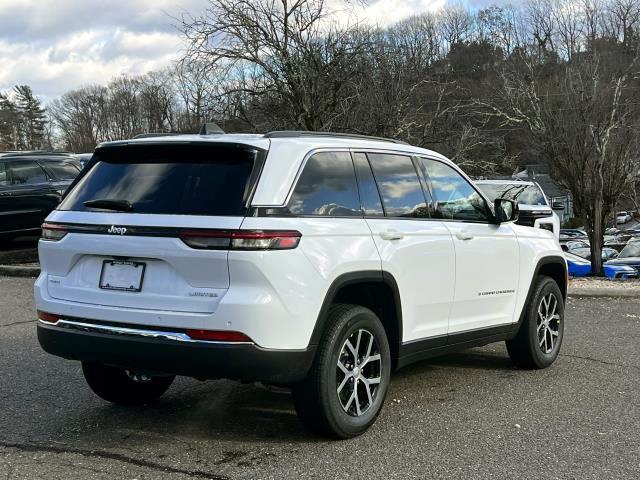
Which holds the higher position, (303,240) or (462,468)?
(303,240)

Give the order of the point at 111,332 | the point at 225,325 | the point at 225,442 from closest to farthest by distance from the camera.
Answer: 1. the point at 225,325
2. the point at 111,332
3. the point at 225,442

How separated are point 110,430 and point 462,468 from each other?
2.21 m

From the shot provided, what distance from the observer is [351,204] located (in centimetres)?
421

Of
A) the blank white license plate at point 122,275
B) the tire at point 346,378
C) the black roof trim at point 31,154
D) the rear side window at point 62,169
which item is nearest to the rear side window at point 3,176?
the black roof trim at point 31,154

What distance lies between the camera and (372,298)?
4402 millimetres

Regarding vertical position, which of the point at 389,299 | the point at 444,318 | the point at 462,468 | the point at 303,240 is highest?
the point at 303,240

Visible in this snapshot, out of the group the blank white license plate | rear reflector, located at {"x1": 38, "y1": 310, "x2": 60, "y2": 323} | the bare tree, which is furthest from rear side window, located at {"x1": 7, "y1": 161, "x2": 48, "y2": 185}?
the bare tree

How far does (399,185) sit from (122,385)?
241 cm

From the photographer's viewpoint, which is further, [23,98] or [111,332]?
[23,98]

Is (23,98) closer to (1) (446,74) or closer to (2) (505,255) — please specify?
(1) (446,74)

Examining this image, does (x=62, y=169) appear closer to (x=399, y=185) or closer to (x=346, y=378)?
(x=399, y=185)

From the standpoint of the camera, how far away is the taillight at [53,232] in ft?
Result: 13.3

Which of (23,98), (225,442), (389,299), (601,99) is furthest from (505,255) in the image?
(23,98)

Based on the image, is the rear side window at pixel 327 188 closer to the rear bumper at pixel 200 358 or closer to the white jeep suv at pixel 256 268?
the white jeep suv at pixel 256 268
